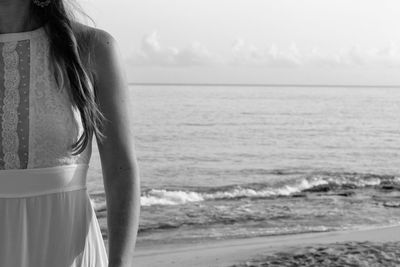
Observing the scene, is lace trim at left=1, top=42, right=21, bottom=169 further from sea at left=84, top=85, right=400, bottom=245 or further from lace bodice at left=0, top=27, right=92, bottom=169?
sea at left=84, top=85, right=400, bottom=245

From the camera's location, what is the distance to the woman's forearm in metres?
1.46

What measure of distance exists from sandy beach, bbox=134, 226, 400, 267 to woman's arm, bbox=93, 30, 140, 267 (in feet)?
23.3

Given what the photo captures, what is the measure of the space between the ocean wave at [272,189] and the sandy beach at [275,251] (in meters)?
4.83

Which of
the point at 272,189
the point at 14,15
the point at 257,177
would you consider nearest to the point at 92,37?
the point at 14,15

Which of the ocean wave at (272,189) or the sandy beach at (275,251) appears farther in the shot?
the ocean wave at (272,189)

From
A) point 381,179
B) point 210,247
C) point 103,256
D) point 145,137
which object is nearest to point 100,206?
point 210,247

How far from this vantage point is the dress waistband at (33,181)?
1.47 metres

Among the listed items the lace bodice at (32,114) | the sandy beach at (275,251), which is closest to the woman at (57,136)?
→ the lace bodice at (32,114)

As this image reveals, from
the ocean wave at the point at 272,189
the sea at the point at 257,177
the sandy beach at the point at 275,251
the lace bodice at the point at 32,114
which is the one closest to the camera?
the lace bodice at the point at 32,114

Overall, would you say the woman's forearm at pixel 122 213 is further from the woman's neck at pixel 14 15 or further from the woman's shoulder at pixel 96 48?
the woman's neck at pixel 14 15

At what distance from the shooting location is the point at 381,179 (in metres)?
20.8

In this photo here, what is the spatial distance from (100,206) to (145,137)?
2005 centimetres

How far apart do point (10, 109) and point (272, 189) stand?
1700 cm

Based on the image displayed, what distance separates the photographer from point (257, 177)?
21.6 meters
